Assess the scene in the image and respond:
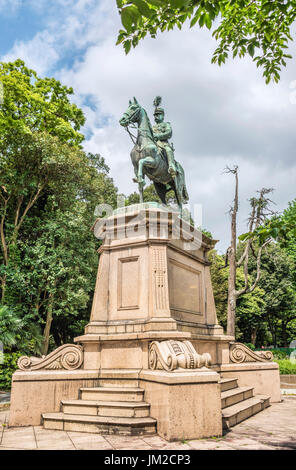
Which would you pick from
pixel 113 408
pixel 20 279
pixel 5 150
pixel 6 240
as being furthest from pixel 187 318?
pixel 5 150

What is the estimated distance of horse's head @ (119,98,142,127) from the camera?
31.1 ft

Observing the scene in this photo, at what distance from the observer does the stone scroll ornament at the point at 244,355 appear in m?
10.1

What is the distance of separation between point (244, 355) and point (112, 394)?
179 inches

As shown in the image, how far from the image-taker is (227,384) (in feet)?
28.4

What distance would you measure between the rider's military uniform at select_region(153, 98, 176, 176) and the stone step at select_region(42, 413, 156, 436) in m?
6.21

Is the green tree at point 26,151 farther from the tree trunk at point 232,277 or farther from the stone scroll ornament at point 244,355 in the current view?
the stone scroll ornament at point 244,355

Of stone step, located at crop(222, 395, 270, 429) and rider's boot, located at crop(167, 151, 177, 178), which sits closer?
stone step, located at crop(222, 395, 270, 429)

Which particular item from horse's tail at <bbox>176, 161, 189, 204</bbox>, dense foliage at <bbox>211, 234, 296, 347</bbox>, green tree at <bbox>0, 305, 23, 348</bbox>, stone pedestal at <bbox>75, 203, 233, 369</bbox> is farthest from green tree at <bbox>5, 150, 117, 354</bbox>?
dense foliage at <bbox>211, 234, 296, 347</bbox>

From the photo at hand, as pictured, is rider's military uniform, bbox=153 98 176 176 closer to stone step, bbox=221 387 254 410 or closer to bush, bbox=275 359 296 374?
stone step, bbox=221 387 254 410

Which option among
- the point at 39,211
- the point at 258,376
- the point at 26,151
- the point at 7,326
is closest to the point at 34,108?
the point at 26,151

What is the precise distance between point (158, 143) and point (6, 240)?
39.7 feet

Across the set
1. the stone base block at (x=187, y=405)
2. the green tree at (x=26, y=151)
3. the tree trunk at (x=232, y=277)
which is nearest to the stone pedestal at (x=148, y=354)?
the stone base block at (x=187, y=405)
